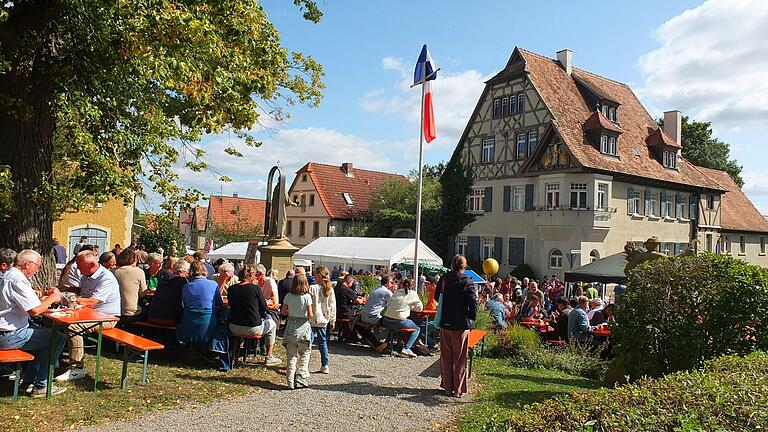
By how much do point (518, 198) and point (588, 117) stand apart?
5524 millimetres

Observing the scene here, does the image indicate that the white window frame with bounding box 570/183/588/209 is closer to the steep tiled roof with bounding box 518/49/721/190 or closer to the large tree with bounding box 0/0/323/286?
the steep tiled roof with bounding box 518/49/721/190

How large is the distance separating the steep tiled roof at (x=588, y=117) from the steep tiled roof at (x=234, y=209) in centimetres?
3280

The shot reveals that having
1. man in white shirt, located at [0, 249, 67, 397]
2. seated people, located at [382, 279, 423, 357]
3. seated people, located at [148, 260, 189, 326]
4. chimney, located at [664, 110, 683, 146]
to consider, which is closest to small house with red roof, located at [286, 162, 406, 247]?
chimney, located at [664, 110, 683, 146]

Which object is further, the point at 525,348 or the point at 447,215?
the point at 447,215

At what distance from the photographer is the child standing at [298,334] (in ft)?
26.4

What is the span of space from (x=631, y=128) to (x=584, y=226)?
9.11 metres

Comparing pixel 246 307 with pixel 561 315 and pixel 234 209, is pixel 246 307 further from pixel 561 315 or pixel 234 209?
pixel 234 209

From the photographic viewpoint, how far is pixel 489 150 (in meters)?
35.1

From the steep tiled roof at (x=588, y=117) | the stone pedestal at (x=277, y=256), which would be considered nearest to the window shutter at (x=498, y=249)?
the steep tiled roof at (x=588, y=117)

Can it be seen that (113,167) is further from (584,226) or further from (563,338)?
(584,226)

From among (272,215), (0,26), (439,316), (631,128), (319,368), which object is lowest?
(319,368)

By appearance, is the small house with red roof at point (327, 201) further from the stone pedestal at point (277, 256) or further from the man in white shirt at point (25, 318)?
the man in white shirt at point (25, 318)

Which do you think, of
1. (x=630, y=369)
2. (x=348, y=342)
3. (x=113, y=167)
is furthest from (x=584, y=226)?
(x=113, y=167)

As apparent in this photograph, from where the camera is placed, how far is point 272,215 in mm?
14734
